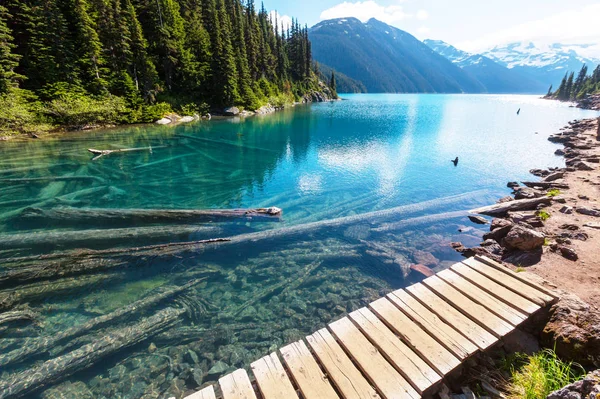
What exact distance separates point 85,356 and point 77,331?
1146 mm

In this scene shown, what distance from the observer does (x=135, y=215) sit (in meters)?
14.3

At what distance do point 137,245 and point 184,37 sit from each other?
74790 millimetres

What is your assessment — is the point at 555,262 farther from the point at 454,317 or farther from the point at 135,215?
the point at 135,215

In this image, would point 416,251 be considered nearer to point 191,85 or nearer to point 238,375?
point 238,375

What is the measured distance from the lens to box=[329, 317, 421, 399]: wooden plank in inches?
172

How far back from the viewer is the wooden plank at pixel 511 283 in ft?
20.5

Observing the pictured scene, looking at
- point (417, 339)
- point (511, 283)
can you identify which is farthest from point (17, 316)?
point (511, 283)

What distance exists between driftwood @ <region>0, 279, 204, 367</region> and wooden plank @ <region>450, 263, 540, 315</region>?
31.5 ft

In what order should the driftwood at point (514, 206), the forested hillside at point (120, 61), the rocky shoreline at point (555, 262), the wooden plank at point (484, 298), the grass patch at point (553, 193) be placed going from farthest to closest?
1. the forested hillside at point (120, 61)
2. the grass patch at point (553, 193)
3. the driftwood at point (514, 206)
4. the wooden plank at point (484, 298)
5. the rocky shoreline at point (555, 262)

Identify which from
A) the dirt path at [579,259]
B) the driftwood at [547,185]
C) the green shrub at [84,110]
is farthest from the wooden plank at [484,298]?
the green shrub at [84,110]

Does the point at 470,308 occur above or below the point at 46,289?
above

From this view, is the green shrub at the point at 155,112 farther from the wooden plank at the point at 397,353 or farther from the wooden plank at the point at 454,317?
the wooden plank at the point at 454,317

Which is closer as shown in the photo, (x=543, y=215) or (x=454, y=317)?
(x=454, y=317)

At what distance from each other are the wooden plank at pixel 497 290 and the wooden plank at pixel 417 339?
2518mm
